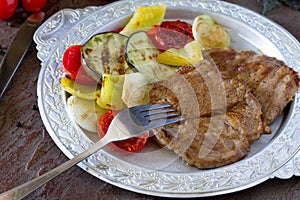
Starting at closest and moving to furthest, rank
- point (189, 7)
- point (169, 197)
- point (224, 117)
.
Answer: point (169, 197) < point (224, 117) < point (189, 7)

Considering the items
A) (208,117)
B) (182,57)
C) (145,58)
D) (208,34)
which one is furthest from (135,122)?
(208,34)

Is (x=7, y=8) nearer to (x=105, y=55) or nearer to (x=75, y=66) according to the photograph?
(x=75, y=66)

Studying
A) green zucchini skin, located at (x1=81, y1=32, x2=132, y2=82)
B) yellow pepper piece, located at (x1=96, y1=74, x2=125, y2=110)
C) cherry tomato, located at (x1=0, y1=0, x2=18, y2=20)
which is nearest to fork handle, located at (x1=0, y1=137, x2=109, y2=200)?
yellow pepper piece, located at (x1=96, y1=74, x2=125, y2=110)

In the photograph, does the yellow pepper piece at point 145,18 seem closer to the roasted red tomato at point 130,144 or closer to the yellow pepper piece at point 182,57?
the yellow pepper piece at point 182,57

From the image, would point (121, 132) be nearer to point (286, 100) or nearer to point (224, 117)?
point (224, 117)

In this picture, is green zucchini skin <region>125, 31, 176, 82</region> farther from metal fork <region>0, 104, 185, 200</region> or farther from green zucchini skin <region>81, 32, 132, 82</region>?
metal fork <region>0, 104, 185, 200</region>

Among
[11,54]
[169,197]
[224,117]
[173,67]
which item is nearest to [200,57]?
[173,67]

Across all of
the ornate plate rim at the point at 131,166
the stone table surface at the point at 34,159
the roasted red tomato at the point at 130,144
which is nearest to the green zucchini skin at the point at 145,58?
the roasted red tomato at the point at 130,144
